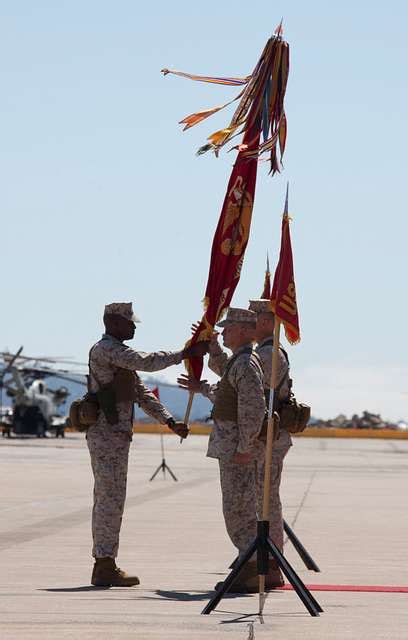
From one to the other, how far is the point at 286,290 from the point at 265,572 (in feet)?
6.02

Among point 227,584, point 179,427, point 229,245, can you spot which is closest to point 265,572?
point 227,584

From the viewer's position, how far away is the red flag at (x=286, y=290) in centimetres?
987

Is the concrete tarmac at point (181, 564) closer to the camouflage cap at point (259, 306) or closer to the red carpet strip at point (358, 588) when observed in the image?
the red carpet strip at point (358, 588)

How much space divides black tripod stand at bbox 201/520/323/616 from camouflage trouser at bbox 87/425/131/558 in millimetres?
1562

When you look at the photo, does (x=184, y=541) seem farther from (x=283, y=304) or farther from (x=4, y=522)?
(x=283, y=304)

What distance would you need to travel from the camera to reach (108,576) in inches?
438

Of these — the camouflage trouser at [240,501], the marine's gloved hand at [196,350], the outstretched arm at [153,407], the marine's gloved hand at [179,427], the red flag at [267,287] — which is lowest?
the camouflage trouser at [240,501]

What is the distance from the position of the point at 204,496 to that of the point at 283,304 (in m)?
15.5

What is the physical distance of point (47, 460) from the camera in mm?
43250

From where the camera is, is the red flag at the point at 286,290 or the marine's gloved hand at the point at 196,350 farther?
the marine's gloved hand at the point at 196,350

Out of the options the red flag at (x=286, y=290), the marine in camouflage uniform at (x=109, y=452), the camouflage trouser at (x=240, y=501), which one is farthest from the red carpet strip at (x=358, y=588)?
the red flag at (x=286, y=290)

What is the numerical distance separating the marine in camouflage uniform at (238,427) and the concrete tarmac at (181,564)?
60 centimetres

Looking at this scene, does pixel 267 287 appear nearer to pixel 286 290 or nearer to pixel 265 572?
pixel 286 290

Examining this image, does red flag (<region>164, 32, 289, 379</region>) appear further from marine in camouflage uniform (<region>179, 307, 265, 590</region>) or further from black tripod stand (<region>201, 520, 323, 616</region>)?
black tripod stand (<region>201, 520, 323, 616</region>)
